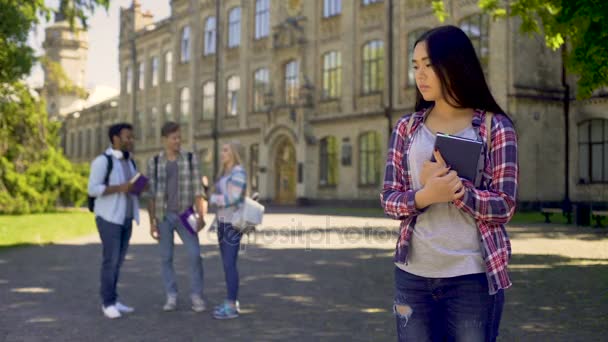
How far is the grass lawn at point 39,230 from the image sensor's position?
1534cm

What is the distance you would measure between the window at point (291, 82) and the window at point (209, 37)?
27.0 ft

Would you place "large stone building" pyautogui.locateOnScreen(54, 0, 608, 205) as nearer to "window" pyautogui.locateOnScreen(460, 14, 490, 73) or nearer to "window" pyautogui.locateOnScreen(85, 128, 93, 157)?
"window" pyautogui.locateOnScreen(460, 14, 490, 73)

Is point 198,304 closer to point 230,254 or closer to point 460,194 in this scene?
point 230,254

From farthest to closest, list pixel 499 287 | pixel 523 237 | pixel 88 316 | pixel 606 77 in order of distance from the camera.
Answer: pixel 523 237 → pixel 606 77 → pixel 88 316 → pixel 499 287

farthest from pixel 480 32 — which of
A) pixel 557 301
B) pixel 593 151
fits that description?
pixel 557 301

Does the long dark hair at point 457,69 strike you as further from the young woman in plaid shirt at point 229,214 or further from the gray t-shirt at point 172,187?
the gray t-shirt at point 172,187

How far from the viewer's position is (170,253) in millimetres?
7234

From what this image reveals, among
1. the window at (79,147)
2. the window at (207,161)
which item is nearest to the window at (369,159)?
the window at (207,161)

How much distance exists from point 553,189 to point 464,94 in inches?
993

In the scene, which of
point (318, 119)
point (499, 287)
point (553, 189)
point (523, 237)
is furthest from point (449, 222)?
point (318, 119)

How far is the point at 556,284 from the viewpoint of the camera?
8727 millimetres

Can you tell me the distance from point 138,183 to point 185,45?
40.0 metres

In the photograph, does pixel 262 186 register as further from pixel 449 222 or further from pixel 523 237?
pixel 449 222

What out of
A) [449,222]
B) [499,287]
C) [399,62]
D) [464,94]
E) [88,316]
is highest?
[399,62]
